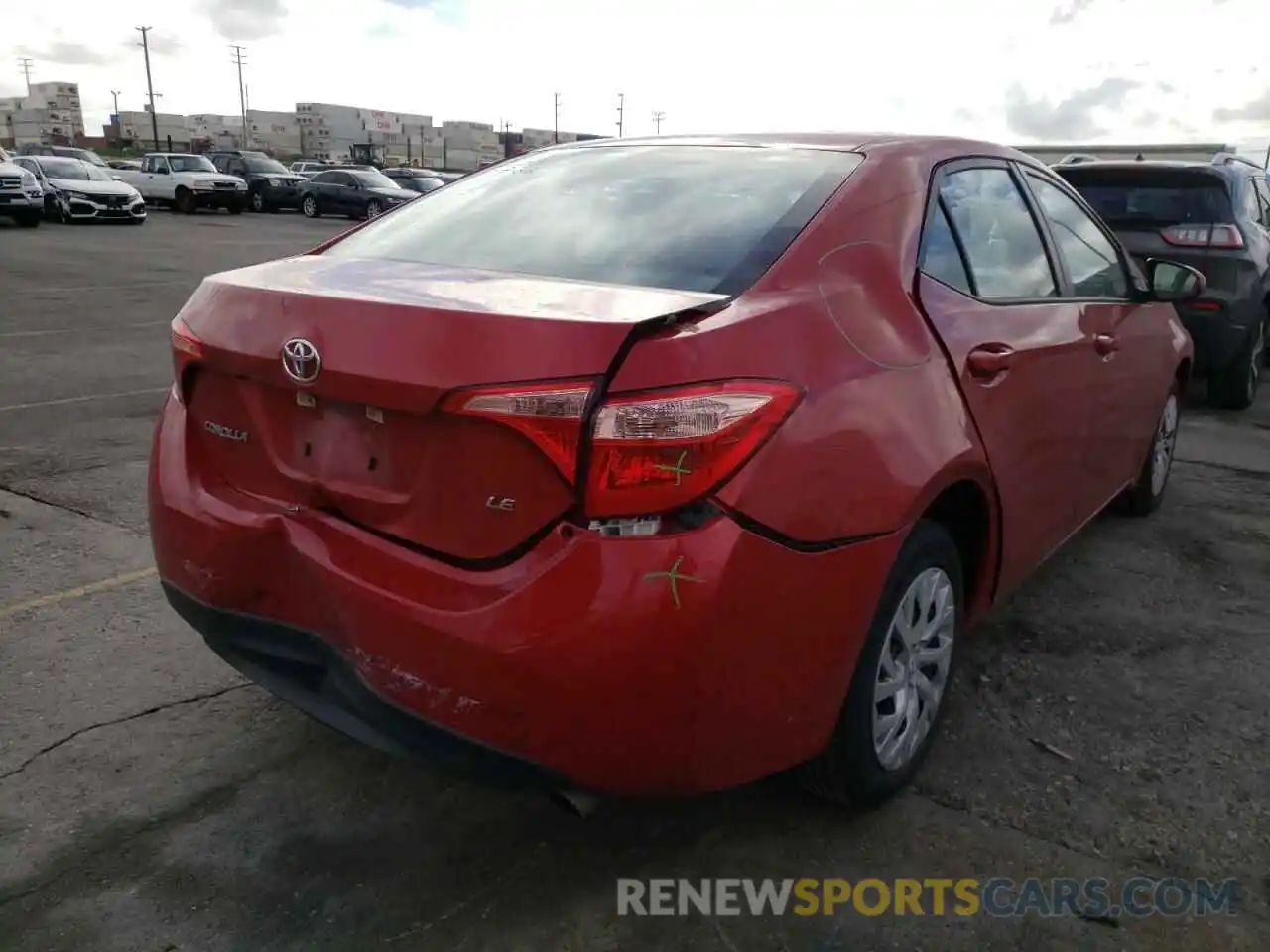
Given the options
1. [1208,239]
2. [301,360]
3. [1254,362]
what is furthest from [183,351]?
[1254,362]

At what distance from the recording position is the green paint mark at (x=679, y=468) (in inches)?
76.4

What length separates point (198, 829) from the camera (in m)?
2.57

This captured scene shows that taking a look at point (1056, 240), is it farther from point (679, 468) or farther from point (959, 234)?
point (679, 468)

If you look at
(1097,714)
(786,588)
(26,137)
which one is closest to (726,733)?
(786,588)

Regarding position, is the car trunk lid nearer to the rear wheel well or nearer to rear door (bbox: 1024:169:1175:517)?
the rear wheel well

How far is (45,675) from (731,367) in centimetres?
250

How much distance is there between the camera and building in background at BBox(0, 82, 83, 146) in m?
97.3

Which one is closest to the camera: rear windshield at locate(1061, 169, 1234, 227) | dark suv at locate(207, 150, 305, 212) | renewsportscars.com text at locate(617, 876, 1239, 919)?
renewsportscars.com text at locate(617, 876, 1239, 919)

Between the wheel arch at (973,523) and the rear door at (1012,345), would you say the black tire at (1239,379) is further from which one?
the wheel arch at (973,523)

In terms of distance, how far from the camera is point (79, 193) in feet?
79.0

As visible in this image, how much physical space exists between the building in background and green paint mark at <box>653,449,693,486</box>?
102 meters

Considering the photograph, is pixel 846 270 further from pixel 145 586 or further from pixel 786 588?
pixel 145 586

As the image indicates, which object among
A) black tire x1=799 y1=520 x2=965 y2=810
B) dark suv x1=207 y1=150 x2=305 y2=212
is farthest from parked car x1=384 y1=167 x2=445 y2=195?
black tire x1=799 y1=520 x2=965 y2=810

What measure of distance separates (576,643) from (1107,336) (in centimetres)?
265
